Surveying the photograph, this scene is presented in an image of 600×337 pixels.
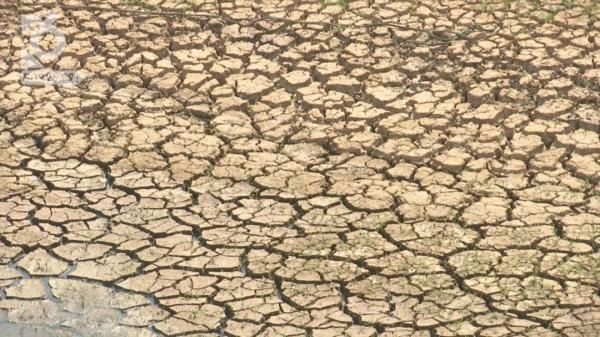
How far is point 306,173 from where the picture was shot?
24.7 feet

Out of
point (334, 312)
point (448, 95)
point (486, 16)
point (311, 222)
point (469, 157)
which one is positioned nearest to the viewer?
point (334, 312)

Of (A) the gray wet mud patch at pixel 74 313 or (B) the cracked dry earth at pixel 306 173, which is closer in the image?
(A) the gray wet mud patch at pixel 74 313

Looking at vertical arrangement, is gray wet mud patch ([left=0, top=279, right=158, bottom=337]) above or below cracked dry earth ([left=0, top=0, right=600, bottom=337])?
below

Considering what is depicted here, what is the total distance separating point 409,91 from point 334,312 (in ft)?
7.67

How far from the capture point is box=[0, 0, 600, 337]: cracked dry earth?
6.36m

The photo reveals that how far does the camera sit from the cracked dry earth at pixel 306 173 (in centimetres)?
636

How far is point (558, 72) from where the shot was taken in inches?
329

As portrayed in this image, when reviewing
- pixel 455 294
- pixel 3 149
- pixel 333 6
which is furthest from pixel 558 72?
pixel 3 149

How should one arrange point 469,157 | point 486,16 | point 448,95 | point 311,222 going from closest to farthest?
1. point 311,222
2. point 469,157
3. point 448,95
4. point 486,16

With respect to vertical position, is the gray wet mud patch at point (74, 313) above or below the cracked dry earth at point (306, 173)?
below

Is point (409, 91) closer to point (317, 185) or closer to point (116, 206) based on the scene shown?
point (317, 185)

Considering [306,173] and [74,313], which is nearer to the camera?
[74,313]

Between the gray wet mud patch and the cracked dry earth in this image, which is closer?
the gray wet mud patch

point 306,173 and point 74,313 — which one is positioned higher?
point 306,173
